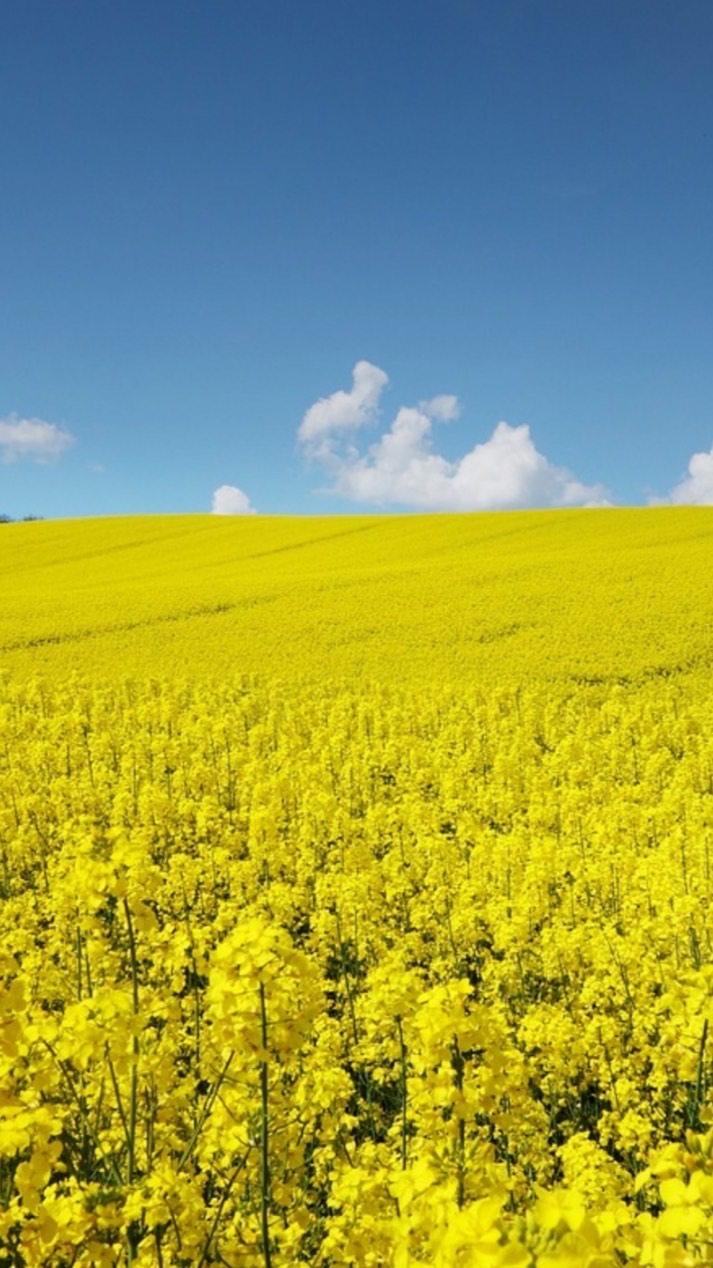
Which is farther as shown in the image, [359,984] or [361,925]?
[361,925]

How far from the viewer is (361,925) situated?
22.7ft

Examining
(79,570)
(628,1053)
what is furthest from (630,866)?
(79,570)

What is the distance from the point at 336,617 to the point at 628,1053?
19.4 meters

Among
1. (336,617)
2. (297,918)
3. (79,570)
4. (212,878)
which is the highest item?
(79,570)

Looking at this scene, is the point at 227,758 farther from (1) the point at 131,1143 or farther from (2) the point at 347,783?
(1) the point at 131,1143

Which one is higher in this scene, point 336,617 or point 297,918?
point 336,617

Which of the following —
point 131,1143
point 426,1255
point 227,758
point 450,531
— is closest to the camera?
point 426,1255

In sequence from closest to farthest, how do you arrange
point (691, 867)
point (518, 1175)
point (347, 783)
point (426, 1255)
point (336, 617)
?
1. point (426, 1255)
2. point (518, 1175)
3. point (691, 867)
4. point (347, 783)
5. point (336, 617)

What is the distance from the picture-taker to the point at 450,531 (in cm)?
4234

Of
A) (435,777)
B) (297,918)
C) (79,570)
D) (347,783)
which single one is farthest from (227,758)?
(79,570)

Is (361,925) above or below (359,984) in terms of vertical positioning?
above

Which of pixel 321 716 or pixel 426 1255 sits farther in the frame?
pixel 321 716

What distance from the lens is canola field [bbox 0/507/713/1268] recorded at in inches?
103

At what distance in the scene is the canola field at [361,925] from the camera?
263cm
